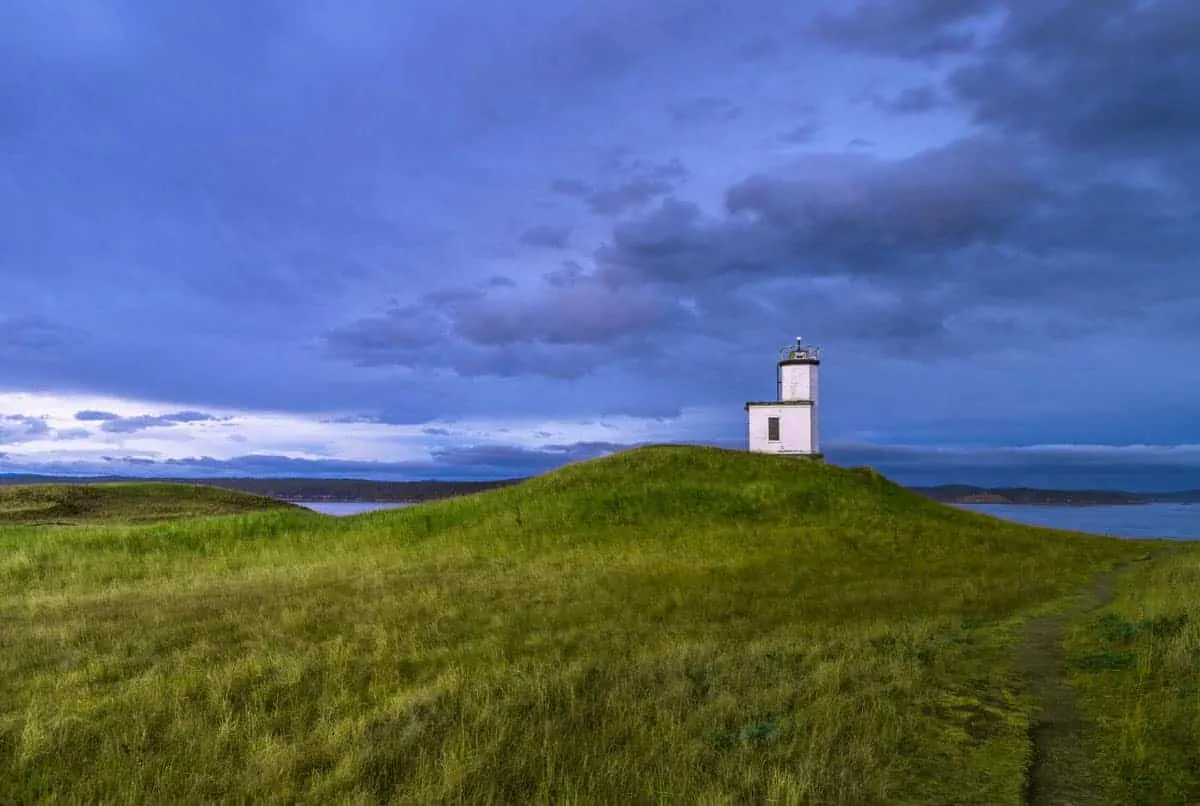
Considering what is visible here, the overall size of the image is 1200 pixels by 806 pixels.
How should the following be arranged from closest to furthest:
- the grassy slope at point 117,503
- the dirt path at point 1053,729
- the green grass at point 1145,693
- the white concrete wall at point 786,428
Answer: the dirt path at point 1053,729
the green grass at point 1145,693
the grassy slope at point 117,503
the white concrete wall at point 786,428

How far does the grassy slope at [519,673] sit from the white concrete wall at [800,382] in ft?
78.7

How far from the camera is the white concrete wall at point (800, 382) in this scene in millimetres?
52250

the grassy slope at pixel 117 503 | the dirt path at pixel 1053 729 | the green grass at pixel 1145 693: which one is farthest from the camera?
the grassy slope at pixel 117 503

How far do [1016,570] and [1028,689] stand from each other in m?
17.2

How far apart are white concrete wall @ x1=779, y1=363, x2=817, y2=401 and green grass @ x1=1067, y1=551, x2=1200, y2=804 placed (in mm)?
34670

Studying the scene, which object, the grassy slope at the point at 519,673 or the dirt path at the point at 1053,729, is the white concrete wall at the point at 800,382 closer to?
the grassy slope at the point at 519,673

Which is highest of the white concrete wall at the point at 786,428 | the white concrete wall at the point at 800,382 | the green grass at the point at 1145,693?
the white concrete wall at the point at 800,382

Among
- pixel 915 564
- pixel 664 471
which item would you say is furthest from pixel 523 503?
pixel 915 564

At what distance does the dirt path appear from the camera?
733 centimetres

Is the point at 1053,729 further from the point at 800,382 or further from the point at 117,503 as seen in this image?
the point at 117,503

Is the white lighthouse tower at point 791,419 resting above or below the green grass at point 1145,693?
above

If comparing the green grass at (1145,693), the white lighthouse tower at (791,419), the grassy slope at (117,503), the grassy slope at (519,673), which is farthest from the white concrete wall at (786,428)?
the green grass at (1145,693)

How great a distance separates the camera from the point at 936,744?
8602mm

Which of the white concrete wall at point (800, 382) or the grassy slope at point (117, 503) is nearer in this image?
the grassy slope at point (117, 503)
